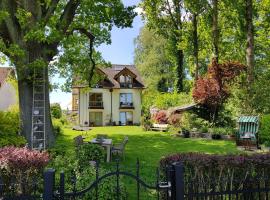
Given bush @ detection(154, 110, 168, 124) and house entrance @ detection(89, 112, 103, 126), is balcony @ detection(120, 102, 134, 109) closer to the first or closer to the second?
house entrance @ detection(89, 112, 103, 126)

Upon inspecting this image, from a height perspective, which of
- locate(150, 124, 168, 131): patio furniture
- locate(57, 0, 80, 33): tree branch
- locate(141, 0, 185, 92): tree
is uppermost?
locate(141, 0, 185, 92): tree

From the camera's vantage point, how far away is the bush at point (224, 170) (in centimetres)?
755

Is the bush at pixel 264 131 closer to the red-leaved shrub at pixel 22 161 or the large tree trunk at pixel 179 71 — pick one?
the red-leaved shrub at pixel 22 161

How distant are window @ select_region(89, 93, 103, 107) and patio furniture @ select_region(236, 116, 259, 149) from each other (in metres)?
35.3

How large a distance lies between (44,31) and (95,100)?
1588 inches

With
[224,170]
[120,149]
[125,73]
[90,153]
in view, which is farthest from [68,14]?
[125,73]

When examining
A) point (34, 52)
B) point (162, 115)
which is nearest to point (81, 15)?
point (34, 52)

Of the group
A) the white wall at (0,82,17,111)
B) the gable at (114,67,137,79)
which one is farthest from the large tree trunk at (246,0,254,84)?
the white wall at (0,82,17,111)

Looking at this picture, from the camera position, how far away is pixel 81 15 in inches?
882

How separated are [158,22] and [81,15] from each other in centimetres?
2380

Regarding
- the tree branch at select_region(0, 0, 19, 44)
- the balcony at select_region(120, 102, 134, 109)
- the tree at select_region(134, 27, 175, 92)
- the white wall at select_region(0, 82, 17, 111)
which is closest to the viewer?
the tree branch at select_region(0, 0, 19, 44)

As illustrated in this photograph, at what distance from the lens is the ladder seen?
17986mm

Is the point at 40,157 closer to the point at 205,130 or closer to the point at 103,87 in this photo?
the point at 205,130

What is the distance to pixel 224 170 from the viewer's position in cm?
766
